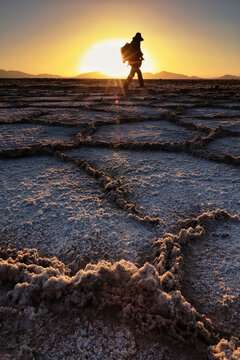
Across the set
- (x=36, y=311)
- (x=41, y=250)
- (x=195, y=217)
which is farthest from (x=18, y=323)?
(x=195, y=217)

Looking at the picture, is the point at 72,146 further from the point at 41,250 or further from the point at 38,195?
the point at 41,250

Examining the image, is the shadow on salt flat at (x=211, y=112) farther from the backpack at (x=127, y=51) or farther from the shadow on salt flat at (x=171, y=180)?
the backpack at (x=127, y=51)

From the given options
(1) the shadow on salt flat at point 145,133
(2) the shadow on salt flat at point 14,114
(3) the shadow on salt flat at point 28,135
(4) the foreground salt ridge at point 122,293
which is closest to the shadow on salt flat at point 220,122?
(1) the shadow on salt flat at point 145,133

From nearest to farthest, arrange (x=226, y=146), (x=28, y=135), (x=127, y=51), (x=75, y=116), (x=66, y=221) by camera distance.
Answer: (x=66, y=221) → (x=226, y=146) → (x=28, y=135) → (x=75, y=116) → (x=127, y=51)

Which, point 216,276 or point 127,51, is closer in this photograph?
point 216,276

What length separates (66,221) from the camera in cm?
102

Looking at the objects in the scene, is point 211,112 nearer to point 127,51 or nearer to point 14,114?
point 14,114

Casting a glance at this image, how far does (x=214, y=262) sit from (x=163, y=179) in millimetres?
643

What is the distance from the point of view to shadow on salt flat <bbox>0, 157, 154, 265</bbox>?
88 centimetres

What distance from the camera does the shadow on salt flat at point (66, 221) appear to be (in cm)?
88

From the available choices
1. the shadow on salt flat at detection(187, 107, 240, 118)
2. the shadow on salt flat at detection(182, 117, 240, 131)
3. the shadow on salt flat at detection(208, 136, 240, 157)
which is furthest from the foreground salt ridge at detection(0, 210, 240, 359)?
the shadow on salt flat at detection(187, 107, 240, 118)

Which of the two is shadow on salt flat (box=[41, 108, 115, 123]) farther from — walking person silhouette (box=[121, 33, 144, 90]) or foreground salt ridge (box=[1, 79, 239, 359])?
walking person silhouette (box=[121, 33, 144, 90])

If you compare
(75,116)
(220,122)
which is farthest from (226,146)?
(75,116)

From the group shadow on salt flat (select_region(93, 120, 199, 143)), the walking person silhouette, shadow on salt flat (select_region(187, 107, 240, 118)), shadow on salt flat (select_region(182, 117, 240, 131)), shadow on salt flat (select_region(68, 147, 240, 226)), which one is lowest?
shadow on salt flat (select_region(68, 147, 240, 226))
